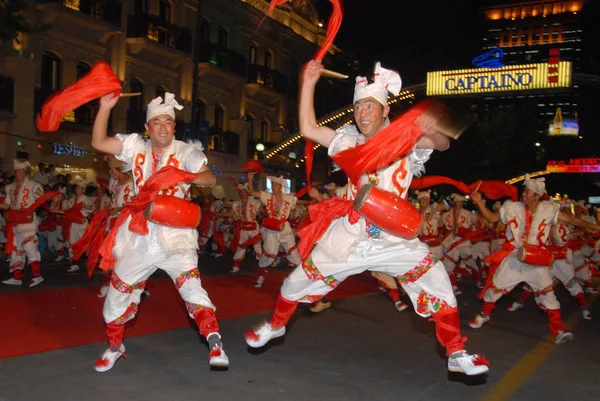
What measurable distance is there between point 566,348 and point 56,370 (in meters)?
4.94

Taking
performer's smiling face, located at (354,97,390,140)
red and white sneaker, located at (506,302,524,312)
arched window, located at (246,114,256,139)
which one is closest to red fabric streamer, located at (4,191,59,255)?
performer's smiling face, located at (354,97,390,140)

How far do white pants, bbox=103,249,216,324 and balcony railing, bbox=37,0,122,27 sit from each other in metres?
A: 17.3

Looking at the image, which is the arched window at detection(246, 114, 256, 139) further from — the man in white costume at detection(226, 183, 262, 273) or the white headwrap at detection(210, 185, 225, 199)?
the man in white costume at detection(226, 183, 262, 273)

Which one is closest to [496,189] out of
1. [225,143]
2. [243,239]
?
[243,239]

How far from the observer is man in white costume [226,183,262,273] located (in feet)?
41.8

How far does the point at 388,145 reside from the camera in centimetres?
431

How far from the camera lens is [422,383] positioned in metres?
5.06

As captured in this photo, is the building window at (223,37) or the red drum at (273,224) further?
the building window at (223,37)

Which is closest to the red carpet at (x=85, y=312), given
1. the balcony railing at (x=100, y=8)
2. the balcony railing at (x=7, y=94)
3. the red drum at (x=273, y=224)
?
the red drum at (x=273, y=224)

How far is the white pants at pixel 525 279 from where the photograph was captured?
23.2ft

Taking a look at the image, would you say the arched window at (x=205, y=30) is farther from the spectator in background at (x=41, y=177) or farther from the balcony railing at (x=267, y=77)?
the spectator in background at (x=41, y=177)

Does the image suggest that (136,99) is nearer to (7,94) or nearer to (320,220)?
(7,94)

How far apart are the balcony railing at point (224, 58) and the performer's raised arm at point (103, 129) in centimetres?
2312

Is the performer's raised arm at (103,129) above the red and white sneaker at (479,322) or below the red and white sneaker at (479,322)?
above
